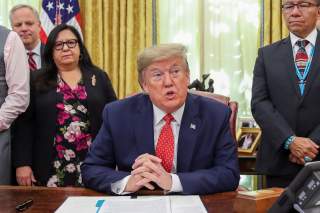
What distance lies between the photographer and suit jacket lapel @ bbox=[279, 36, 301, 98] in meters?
2.90

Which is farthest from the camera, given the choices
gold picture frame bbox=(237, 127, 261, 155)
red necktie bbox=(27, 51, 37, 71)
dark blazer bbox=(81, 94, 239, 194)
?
gold picture frame bbox=(237, 127, 261, 155)

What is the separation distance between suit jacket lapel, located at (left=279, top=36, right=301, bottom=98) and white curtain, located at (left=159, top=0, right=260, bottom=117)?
95.3 inches

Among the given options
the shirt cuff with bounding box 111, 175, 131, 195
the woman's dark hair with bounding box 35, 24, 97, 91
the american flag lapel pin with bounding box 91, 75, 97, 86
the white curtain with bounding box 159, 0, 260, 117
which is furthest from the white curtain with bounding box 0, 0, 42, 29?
the shirt cuff with bounding box 111, 175, 131, 195

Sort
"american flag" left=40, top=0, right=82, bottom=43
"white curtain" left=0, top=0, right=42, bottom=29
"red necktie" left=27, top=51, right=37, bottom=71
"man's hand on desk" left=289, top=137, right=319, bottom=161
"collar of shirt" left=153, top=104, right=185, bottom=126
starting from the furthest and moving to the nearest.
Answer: "white curtain" left=0, top=0, right=42, bottom=29
"american flag" left=40, top=0, right=82, bottom=43
"red necktie" left=27, top=51, right=37, bottom=71
"man's hand on desk" left=289, top=137, right=319, bottom=161
"collar of shirt" left=153, top=104, right=185, bottom=126

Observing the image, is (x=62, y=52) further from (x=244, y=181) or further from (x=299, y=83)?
(x=244, y=181)

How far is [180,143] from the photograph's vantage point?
7.13 feet

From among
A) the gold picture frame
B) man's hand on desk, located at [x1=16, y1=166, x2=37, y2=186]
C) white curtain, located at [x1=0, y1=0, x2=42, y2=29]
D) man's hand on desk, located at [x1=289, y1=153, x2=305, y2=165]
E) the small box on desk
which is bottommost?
the gold picture frame

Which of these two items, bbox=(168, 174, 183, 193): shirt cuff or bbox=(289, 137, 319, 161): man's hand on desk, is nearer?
bbox=(168, 174, 183, 193): shirt cuff

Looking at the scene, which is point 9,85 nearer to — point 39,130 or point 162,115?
point 39,130

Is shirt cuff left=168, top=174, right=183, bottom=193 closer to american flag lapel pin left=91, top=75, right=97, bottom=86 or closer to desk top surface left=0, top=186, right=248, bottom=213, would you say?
desk top surface left=0, top=186, right=248, bottom=213

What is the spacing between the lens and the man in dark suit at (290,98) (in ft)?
9.34

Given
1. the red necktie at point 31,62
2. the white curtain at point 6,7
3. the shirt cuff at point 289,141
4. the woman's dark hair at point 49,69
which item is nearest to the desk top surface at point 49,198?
the shirt cuff at point 289,141

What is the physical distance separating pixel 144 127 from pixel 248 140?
8.07ft

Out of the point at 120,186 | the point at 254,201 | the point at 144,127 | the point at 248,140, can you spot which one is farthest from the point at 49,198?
the point at 248,140
